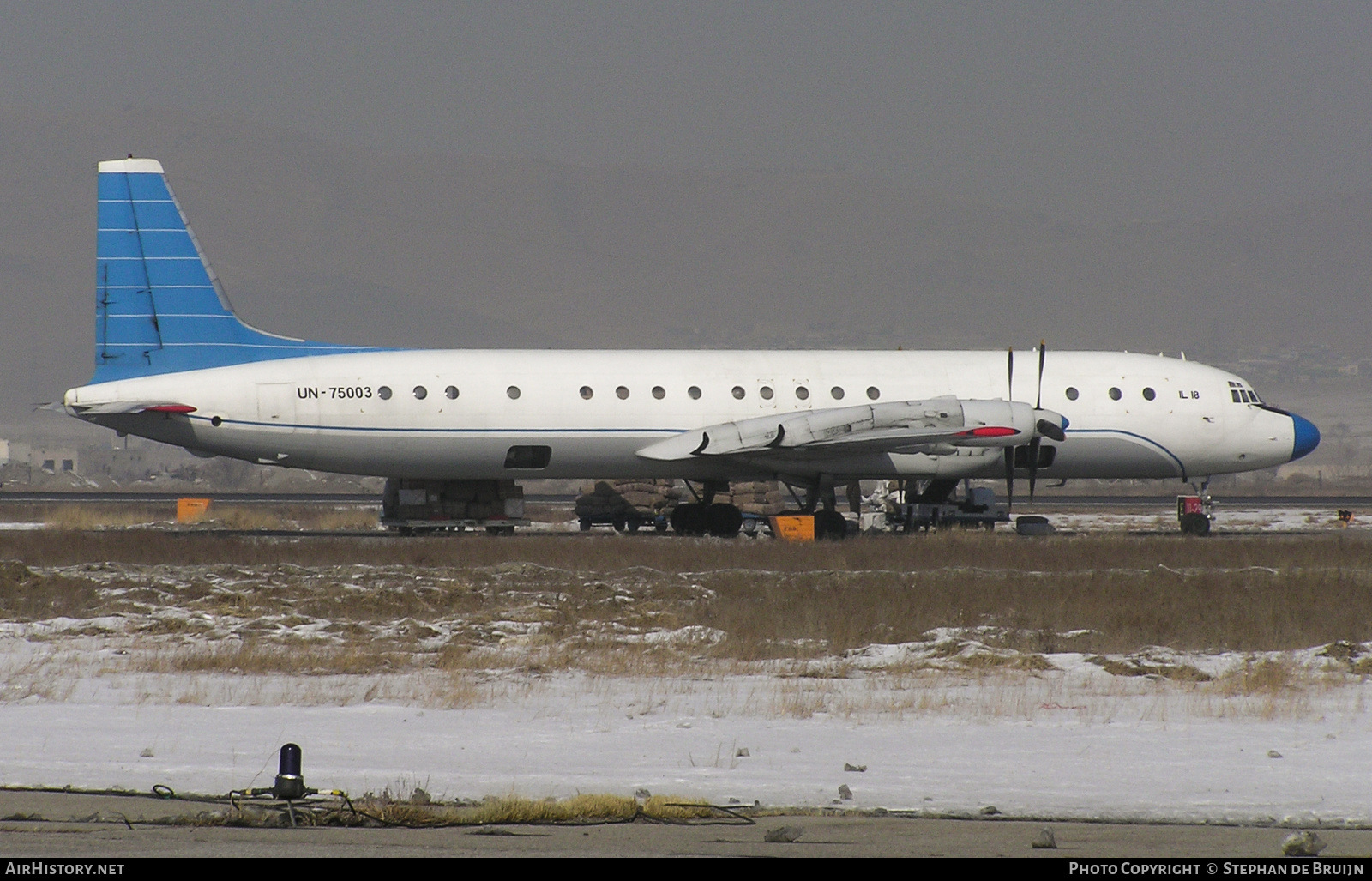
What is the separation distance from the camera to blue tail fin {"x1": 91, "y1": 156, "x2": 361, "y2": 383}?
3312 cm

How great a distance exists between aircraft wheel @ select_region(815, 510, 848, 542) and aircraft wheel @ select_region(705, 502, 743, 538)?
83.1 inches

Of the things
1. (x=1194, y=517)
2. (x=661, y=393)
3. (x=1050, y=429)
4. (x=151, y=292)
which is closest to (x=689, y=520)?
(x=661, y=393)

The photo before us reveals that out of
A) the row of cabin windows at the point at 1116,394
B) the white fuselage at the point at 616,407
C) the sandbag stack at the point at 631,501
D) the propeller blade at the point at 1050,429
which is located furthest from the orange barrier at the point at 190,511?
the row of cabin windows at the point at 1116,394

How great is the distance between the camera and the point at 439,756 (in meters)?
11.7

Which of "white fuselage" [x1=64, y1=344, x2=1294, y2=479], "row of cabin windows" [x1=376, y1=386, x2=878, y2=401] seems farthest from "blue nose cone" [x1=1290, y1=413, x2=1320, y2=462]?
"row of cabin windows" [x1=376, y1=386, x2=878, y2=401]

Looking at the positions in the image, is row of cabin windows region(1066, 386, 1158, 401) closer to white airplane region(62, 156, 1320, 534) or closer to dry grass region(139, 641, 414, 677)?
white airplane region(62, 156, 1320, 534)

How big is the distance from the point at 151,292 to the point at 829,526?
16.1 m

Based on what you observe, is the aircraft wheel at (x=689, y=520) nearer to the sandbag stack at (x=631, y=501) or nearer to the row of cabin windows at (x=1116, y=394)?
the sandbag stack at (x=631, y=501)

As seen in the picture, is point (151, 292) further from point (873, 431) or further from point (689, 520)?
point (873, 431)

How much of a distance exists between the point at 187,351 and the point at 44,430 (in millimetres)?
165854

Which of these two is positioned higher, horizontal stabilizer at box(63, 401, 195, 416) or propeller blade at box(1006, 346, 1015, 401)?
propeller blade at box(1006, 346, 1015, 401)

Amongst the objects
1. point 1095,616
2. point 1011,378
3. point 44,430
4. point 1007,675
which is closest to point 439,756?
point 1007,675

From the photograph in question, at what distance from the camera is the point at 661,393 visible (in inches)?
1358
